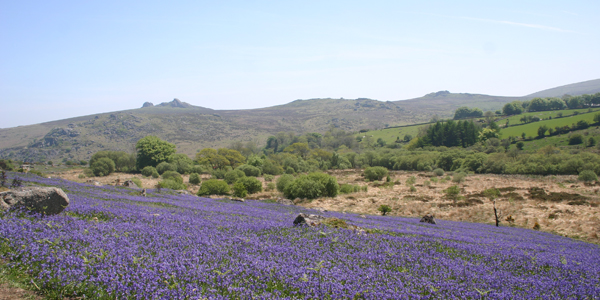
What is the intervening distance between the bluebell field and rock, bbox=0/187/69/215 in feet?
1.91

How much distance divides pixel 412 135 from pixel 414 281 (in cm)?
14620

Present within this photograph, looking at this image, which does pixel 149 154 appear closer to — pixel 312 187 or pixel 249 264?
pixel 312 187

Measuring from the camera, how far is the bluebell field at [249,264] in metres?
5.66

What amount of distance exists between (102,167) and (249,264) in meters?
59.9

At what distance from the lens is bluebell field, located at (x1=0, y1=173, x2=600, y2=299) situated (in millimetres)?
5656

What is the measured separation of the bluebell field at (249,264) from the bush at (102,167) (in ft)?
172

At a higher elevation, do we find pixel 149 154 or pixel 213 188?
pixel 149 154

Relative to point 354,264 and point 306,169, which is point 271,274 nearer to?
point 354,264

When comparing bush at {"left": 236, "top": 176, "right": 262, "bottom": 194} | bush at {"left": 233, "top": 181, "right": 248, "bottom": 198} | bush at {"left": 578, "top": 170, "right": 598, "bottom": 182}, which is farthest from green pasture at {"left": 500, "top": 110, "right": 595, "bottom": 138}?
bush at {"left": 233, "top": 181, "right": 248, "bottom": 198}

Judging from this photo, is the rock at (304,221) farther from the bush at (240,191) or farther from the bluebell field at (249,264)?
the bush at (240,191)

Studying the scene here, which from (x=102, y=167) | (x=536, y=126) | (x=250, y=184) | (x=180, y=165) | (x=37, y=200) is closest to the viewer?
(x=37, y=200)

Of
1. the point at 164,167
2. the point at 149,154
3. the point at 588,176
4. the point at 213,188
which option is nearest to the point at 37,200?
the point at 213,188

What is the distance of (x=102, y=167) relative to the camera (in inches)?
2205

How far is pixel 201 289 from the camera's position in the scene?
215 inches
